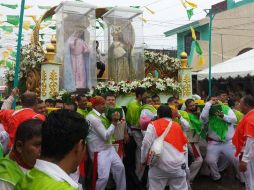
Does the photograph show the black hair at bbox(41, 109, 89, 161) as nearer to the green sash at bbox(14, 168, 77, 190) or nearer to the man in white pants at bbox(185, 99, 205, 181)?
the green sash at bbox(14, 168, 77, 190)

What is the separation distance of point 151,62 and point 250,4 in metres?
14.6

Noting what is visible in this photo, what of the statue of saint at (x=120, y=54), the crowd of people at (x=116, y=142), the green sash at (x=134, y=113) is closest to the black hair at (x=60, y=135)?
the crowd of people at (x=116, y=142)

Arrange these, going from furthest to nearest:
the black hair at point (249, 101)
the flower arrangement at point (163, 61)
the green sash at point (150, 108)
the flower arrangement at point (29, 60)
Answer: the flower arrangement at point (163, 61), the flower arrangement at point (29, 60), the green sash at point (150, 108), the black hair at point (249, 101)

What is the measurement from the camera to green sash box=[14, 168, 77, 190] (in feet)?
5.24

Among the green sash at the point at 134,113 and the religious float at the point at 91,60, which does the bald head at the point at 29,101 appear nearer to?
the green sash at the point at 134,113

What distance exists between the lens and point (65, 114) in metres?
1.90

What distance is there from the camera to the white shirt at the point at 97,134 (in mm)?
5602

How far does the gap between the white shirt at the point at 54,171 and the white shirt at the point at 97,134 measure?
383 centimetres

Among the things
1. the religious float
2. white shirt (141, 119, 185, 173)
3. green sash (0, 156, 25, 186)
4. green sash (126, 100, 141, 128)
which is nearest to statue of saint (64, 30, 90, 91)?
the religious float

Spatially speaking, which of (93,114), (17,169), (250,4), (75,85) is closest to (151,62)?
(75,85)

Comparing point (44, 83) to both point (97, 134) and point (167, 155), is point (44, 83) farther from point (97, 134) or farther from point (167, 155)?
point (167, 155)

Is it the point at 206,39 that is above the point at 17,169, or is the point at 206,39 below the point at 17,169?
above

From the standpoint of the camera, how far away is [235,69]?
44.2ft

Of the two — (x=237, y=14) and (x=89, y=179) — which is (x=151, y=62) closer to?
(x=89, y=179)
